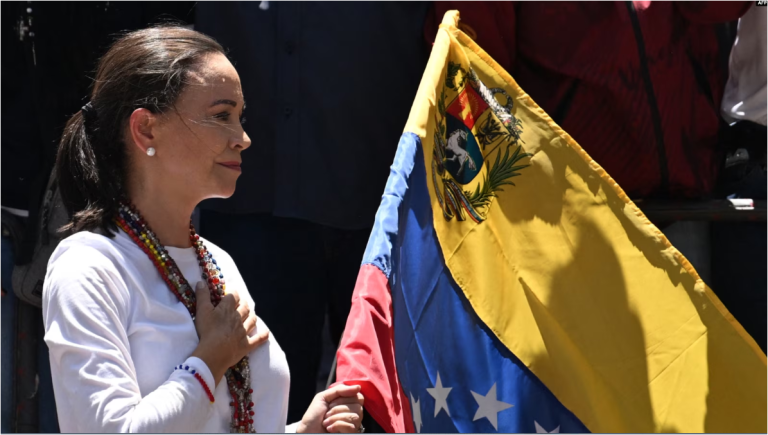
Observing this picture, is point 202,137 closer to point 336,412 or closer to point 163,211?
point 163,211

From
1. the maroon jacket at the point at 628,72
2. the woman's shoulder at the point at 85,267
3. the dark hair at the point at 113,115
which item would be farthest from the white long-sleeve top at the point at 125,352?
the maroon jacket at the point at 628,72

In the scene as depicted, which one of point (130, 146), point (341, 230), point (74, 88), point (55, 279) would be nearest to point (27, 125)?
point (74, 88)

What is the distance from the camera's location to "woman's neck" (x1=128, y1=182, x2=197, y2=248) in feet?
6.43

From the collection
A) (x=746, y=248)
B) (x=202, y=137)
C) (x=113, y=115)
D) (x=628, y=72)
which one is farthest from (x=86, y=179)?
(x=746, y=248)

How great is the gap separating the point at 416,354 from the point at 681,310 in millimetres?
897

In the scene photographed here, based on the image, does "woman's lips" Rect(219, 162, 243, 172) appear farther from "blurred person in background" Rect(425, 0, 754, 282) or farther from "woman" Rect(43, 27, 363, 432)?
"blurred person in background" Rect(425, 0, 754, 282)

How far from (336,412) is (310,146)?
1.37 meters

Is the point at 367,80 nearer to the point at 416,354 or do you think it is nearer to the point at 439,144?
the point at 439,144

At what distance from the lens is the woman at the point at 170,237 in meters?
1.76

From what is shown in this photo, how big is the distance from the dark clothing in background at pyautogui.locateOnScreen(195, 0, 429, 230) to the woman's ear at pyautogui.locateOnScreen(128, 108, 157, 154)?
1.19 meters

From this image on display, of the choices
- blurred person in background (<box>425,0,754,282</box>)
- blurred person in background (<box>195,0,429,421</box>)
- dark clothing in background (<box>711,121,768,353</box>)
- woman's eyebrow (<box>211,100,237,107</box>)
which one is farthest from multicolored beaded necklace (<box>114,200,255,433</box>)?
dark clothing in background (<box>711,121,768,353</box>)

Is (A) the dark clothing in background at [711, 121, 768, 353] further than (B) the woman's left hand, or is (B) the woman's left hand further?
(A) the dark clothing in background at [711, 121, 768, 353]

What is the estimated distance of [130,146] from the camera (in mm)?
1967

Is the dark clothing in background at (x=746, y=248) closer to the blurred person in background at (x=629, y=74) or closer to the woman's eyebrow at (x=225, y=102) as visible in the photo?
the blurred person in background at (x=629, y=74)
